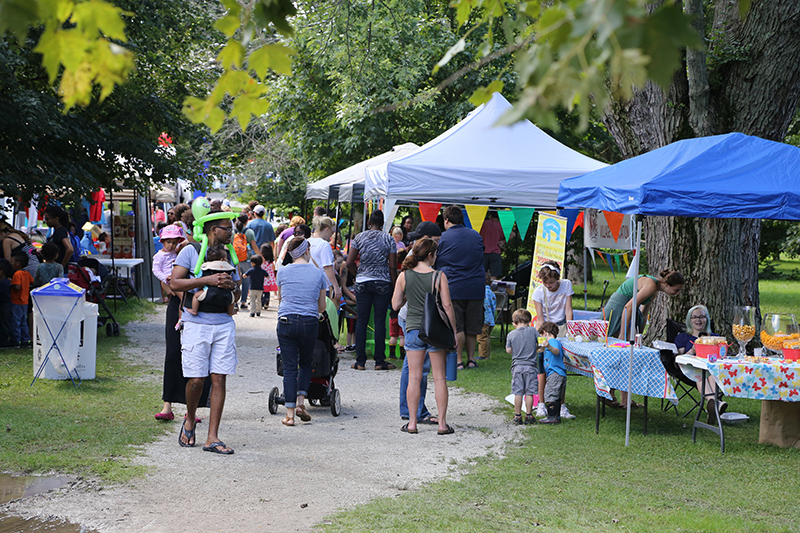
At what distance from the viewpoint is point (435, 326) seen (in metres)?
6.98

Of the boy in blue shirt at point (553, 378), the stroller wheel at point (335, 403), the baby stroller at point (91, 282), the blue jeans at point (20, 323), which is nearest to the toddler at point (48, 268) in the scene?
the blue jeans at point (20, 323)

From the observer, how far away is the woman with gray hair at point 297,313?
7273 mm

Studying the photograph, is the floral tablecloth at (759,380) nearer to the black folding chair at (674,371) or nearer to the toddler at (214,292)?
the black folding chair at (674,371)

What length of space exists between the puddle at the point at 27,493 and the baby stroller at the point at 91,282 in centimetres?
653

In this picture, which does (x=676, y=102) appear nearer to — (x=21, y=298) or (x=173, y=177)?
(x=173, y=177)

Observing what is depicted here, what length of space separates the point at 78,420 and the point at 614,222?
243 inches

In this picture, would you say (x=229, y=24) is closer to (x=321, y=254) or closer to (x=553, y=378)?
(x=553, y=378)

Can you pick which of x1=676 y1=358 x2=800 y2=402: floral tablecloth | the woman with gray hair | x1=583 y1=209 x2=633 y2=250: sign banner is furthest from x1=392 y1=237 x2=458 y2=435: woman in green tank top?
x1=583 y1=209 x2=633 y2=250: sign banner

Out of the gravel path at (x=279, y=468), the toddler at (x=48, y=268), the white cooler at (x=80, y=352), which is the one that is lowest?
the gravel path at (x=279, y=468)

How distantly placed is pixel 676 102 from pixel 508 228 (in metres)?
4.42

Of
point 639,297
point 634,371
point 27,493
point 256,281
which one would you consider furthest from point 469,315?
point 256,281

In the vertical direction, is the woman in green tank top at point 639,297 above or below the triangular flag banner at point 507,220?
below

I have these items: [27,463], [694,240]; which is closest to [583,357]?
[694,240]

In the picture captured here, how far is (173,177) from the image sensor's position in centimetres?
1318
